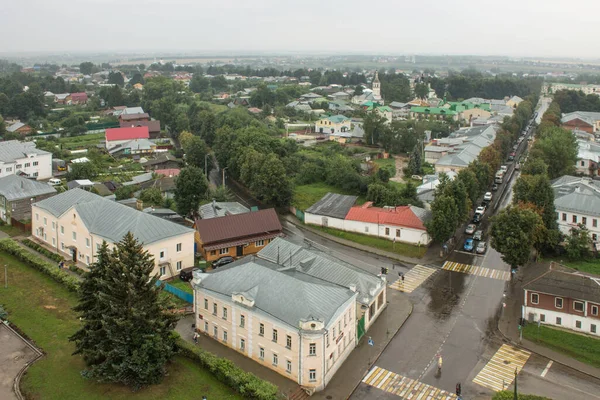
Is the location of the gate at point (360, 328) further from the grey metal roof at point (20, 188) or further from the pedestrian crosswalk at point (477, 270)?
the grey metal roof at point (20, 188)

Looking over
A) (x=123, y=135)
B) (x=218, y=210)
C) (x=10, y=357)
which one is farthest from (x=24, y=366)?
(x=123, y=135)

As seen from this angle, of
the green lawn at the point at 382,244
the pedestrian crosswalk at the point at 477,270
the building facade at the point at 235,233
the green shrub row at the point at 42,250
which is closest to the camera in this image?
the pedestrian crosswalk at the point at 477,270

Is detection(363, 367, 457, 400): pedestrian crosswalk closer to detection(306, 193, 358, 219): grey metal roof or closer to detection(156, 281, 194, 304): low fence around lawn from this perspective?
detection(156, 281, 194, 304): low fence around lawn

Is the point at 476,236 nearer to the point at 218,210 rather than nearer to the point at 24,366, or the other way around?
the point at 218,210

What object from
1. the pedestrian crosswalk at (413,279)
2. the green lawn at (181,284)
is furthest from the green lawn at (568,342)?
the green lawn at (181,284)

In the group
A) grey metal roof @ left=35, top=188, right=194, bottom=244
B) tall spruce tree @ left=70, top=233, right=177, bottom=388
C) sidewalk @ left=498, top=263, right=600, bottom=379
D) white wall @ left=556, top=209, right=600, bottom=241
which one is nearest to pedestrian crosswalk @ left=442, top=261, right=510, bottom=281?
sidewalk @ left=498, top=263, right=600, bottom=379

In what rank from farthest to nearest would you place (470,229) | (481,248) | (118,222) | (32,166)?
(32,166), (470,229), (481,248), (118,222)
